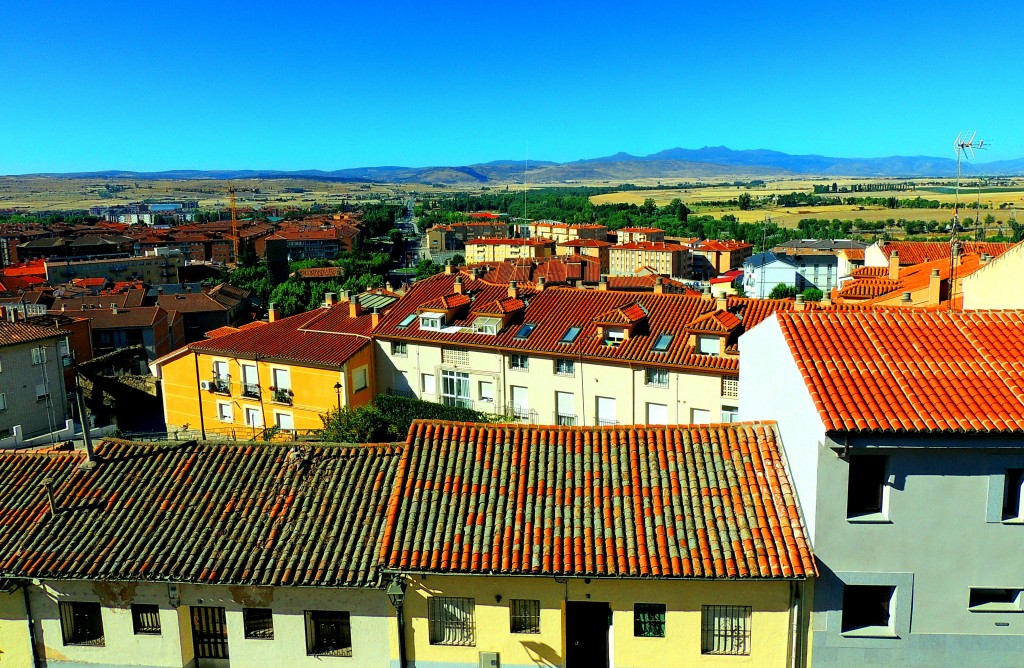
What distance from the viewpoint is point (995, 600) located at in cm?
1032

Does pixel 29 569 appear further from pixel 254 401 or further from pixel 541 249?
pixel 541 249

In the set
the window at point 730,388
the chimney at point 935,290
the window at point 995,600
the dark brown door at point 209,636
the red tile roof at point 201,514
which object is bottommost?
the window at point 730,388

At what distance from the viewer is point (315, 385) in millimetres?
32156

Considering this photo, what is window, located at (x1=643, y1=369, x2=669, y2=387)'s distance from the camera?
28297 mm

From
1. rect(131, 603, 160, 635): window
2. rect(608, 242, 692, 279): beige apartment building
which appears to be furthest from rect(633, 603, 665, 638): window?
rect(608, 242, 692, 279): beige apartment building

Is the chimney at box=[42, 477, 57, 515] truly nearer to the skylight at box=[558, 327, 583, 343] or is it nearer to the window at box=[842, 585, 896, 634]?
the window at box=[842, 585, 896, 634]

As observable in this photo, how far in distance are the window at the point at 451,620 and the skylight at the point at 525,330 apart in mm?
21318

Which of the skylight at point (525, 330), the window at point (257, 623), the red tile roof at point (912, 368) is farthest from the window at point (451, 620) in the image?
the skylight at point (525, 330)

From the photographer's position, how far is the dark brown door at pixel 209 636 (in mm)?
11477

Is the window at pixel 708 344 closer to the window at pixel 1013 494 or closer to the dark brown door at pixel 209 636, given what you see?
the window at pixel 1013 494

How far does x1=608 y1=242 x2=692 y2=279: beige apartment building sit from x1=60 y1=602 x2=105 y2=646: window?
11027cm

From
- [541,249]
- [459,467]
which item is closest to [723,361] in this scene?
[459,467]

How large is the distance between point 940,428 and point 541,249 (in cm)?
13756

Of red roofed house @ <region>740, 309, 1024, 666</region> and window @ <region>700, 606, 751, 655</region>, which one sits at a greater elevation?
red roofed house @ <region>740, 309, 1024, 666</region>
